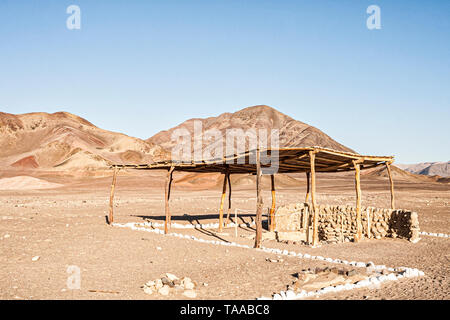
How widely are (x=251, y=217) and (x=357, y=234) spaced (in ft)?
28.9

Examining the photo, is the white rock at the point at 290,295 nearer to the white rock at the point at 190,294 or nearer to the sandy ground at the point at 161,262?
the sandy ground at the point at 161,262

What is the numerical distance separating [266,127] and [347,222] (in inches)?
5648

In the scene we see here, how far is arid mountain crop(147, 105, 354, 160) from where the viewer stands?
13262 cm

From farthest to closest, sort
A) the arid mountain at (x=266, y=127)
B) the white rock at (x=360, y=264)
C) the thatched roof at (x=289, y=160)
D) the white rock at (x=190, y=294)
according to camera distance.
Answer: the arid mountain at (x=266, y=127), the thatched roof at (x=289, y=160), the white rock at (x=360, y=264), the white rock at (x=190, y=294)

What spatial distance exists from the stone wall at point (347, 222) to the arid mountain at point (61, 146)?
6405 cm

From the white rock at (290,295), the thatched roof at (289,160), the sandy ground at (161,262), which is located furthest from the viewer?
the thatched roof at (289,160)

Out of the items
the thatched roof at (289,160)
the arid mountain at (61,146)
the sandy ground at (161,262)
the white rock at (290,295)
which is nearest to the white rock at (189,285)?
the sandy ground at (161,262)

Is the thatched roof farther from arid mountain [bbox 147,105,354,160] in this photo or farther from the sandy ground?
arid mountain [bbox 147,105,354,160]

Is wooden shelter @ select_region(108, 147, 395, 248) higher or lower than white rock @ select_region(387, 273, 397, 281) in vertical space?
higher

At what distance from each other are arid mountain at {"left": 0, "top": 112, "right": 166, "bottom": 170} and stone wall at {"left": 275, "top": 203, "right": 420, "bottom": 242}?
210ft

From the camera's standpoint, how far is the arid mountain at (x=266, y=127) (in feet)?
435

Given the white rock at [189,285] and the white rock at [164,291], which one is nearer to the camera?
the white rock at [164,291]

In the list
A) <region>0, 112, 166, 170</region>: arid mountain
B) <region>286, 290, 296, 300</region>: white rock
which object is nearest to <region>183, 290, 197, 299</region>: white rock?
<region>286, 290, 296, 300</region>: white rock
